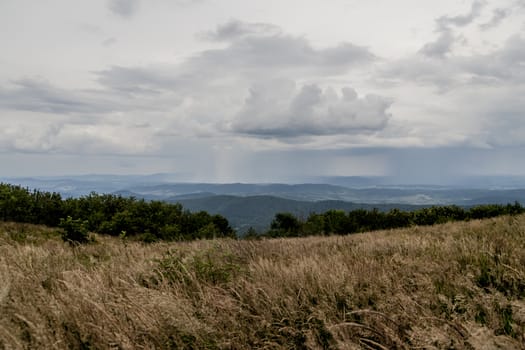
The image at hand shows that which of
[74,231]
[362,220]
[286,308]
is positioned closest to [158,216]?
[362,220]

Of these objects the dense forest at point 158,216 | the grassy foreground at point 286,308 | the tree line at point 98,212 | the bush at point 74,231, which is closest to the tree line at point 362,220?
the dense forest at point 158,216

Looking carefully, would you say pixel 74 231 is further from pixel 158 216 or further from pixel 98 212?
pixel 158 216

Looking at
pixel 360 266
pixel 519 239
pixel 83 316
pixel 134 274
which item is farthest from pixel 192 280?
pixel 519 239

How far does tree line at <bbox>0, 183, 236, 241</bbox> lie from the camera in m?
48.2

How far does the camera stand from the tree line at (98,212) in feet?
158

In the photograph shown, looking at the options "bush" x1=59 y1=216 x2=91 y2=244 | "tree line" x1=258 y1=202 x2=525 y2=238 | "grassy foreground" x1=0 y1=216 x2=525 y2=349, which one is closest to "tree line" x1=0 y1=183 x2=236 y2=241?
"tree line" x1=258 y1=202 x2=525 y2=238

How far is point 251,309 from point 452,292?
7.91 ft

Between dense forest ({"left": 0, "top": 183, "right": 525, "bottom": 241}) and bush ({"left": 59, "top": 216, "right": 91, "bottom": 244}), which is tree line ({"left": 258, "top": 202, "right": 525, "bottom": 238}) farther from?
bush ({"left": 59, "top": 216, "right": 91, "bottom": 244})

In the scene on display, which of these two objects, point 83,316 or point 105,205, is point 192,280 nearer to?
point 83,316

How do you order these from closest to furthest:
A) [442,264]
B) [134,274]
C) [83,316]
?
[83,316] → [442,264] → [134,274]

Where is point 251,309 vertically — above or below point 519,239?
below

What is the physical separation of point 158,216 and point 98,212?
13.2 meters

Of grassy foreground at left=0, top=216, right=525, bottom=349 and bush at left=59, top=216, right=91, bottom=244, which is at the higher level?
grassy foreground at left=0, top=216, right=525, bottom=349

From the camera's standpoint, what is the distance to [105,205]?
63.4m
